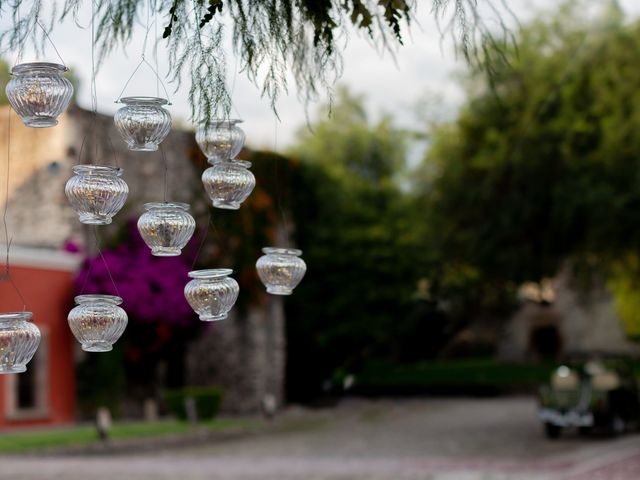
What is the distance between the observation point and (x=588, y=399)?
55.6 feet

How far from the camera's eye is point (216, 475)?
1223cm

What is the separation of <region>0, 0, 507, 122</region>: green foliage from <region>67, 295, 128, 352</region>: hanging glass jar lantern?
0.51 metres

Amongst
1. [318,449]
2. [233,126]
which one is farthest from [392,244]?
[233,126]

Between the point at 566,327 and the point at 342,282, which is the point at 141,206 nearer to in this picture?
the point at 342,282

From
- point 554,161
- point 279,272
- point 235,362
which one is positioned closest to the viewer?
point 279,272

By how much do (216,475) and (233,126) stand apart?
1028cm

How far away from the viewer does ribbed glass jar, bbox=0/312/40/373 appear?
87.7 inches

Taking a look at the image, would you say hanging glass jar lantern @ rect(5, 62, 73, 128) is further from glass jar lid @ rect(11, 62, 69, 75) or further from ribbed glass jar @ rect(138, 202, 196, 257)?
ribbed glass jar @ rect(138, 202, 196, 257)

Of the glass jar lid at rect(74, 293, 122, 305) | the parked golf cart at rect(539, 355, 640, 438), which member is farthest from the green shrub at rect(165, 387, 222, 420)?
the glass jar lid at rect(74, 293, 122, 305)

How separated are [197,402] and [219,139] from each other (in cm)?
1897

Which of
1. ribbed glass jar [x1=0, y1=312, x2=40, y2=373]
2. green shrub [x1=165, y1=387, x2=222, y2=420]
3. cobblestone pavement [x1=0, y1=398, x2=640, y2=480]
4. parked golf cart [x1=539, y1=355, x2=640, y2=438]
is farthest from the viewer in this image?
green shrub [x1=165, y1=387, x2=222, y2=420]

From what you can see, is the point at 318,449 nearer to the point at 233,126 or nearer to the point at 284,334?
the point at 284,334

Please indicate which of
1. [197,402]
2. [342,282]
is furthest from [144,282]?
[342,282]

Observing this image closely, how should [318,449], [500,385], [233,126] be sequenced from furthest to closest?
1. [500,385]
2. [318,449]
3. [233,126]
